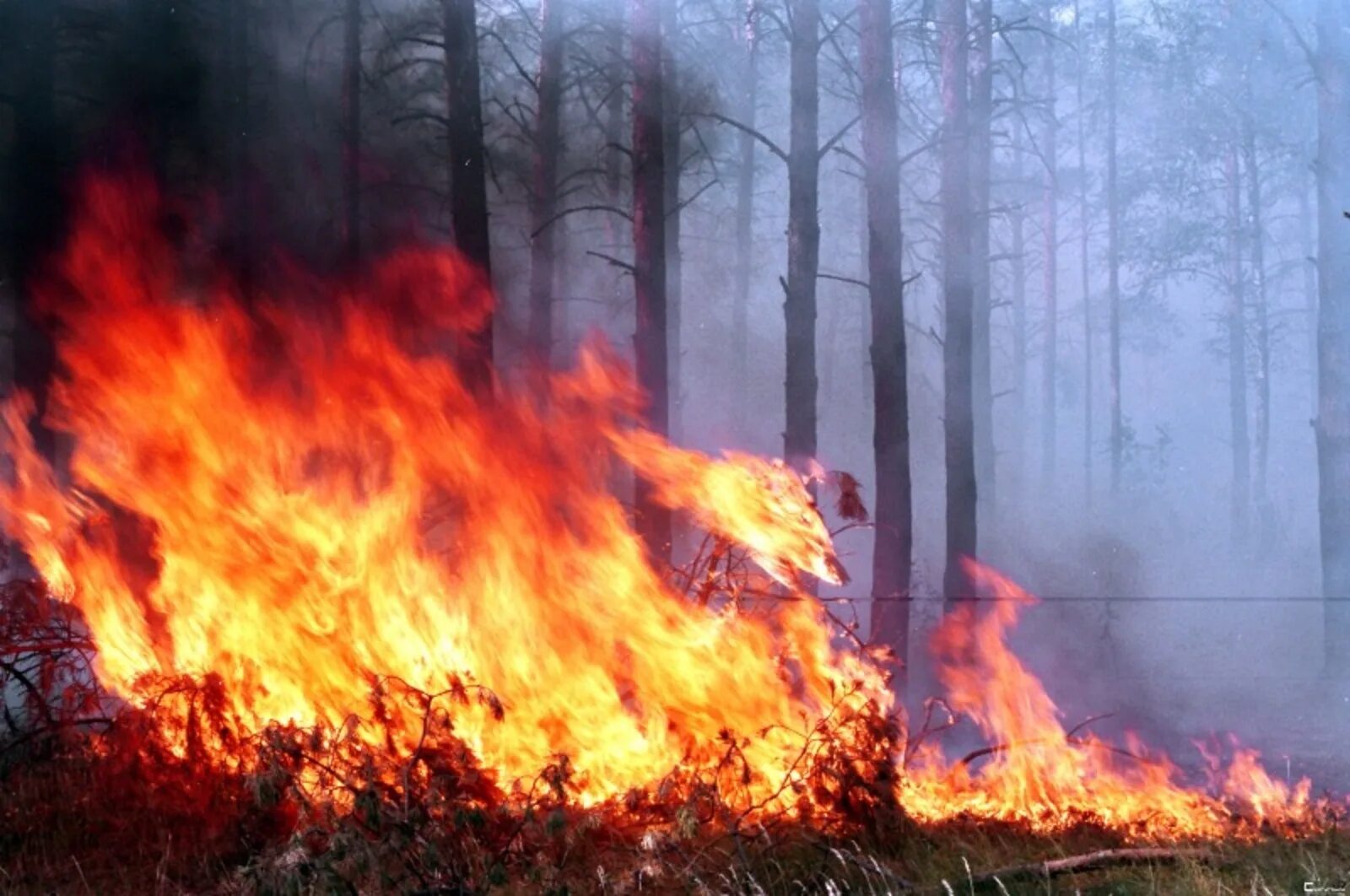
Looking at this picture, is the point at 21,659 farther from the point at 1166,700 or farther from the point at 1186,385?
the point at 1186,385

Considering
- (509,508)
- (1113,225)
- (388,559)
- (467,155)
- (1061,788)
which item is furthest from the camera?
(1113,225)

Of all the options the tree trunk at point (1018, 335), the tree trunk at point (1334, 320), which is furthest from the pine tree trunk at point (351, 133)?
the tree trunk at point (1018, 335)

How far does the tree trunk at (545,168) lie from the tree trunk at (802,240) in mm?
5542

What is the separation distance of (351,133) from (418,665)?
32.8ft

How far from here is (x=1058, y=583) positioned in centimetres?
2177

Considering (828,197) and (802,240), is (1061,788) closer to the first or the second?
(802,240)

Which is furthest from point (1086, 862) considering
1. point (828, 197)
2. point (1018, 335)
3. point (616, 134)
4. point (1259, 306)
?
point (1018, 335)

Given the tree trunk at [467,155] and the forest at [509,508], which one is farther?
the tree trunk at [467,155]

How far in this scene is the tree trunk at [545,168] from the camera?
712 inches

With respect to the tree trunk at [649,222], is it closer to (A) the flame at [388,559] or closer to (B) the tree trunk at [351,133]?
(A) the flame at [388,559]

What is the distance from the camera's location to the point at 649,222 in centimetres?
1166

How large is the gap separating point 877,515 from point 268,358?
18.1 ft

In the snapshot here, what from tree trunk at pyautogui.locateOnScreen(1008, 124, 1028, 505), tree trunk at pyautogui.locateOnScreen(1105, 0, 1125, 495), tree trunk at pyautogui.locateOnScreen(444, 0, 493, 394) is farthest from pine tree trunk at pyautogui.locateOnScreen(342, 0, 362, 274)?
tree trunk at pyautogui.locateOnScreen(1008, 124, 1028, 505)

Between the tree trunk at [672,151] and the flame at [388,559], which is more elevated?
the tree trunk at [672,151]
